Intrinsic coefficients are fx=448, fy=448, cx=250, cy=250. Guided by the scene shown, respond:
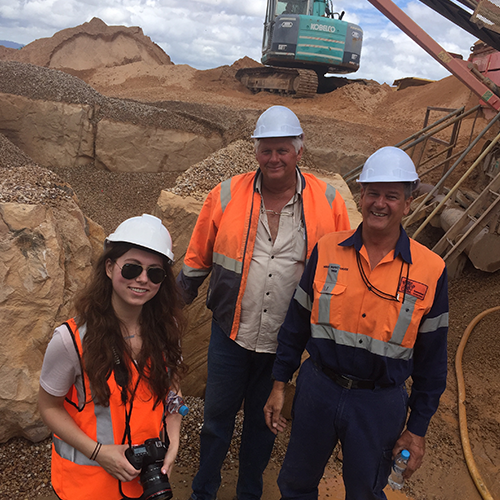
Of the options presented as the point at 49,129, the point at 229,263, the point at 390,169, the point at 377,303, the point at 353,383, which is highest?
the point at 390,169

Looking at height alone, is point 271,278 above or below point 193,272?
above

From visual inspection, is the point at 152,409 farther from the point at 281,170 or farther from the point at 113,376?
the point at 281,170

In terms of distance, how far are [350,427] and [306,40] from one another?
15.1 m

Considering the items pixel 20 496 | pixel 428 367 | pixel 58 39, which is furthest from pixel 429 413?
pixel 58 39

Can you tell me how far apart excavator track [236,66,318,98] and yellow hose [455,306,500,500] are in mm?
12126

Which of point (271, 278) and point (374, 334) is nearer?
point (374, 334)

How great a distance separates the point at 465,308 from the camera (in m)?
5.88

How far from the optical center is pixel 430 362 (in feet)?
6.37

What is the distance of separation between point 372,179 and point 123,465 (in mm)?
1445

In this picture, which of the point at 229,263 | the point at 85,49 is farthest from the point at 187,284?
the point at 85,49

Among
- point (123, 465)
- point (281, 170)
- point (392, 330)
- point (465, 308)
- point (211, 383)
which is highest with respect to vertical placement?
point (281, 170)

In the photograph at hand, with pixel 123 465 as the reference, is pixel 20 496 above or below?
below

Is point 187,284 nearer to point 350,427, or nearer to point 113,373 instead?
point 113,373

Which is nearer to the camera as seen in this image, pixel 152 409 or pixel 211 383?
pixel 152 409
